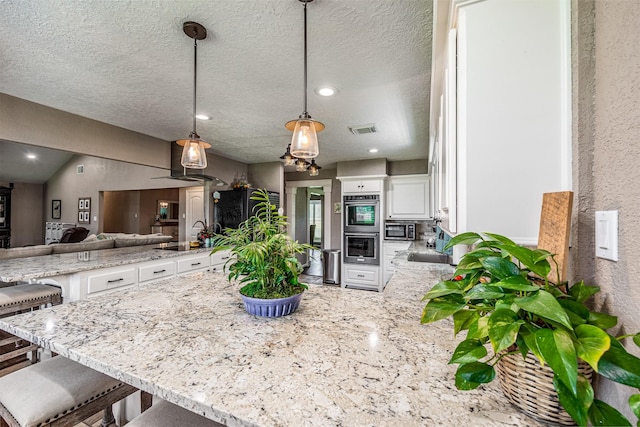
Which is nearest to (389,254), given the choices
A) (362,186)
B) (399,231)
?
(399,231)

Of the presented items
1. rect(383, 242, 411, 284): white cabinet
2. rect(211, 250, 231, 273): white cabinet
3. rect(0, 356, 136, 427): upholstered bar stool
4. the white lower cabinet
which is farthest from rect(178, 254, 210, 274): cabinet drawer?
rect(383, 242, 411, 284): white cabinet

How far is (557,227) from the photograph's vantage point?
751 millimetres

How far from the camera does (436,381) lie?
2.45 ft

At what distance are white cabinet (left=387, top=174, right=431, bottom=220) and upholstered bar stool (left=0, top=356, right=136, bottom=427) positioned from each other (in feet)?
14.8

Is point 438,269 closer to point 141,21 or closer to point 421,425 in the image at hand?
point 421,425

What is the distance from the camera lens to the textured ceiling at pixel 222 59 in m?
1.52

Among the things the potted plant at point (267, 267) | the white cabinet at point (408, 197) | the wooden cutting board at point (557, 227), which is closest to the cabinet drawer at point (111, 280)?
the potted plant at point (267, 267)

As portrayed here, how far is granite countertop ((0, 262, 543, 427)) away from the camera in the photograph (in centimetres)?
64

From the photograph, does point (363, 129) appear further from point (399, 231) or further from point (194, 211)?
point (194, 211)

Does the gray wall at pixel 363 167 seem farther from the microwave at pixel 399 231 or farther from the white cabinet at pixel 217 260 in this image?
the white cabinet at pixel 217 260

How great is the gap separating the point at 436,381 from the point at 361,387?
0.20m

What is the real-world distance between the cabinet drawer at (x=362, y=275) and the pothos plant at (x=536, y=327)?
4.44 m

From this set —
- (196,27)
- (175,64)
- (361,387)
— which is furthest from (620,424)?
(175,64)

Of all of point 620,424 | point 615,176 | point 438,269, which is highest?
point 615,176
